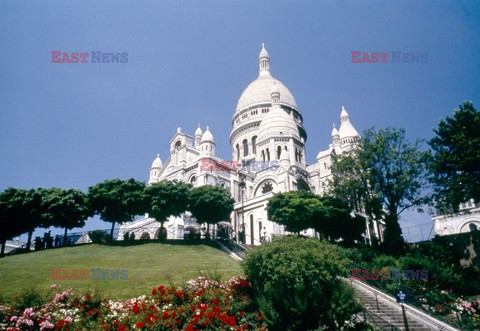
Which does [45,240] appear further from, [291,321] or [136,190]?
[291,321]

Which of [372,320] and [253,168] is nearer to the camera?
[372,320]

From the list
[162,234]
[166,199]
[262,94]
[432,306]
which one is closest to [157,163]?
[166,199]

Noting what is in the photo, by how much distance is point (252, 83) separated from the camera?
251 ft

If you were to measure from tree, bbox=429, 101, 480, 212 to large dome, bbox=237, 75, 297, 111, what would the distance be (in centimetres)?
4336

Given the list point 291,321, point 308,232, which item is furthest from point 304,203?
point 291,321

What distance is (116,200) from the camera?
3247cm

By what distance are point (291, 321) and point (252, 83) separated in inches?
2687

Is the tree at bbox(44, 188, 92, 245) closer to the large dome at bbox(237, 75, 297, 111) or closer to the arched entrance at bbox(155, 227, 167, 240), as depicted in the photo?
the arched entrance at bbox(155, 227, 167, 240)

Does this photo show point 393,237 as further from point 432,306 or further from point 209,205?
Answer: point 209,205

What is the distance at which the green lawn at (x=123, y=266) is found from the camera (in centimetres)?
1666

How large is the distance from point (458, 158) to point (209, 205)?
21.7 m

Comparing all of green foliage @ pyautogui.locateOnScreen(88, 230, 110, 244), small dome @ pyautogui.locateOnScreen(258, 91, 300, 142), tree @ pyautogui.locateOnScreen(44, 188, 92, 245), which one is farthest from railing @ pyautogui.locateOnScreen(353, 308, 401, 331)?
small dome @ pyautogui.locateOnScreen(258, 91, 300, 142)

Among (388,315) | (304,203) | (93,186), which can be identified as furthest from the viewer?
(93,186)

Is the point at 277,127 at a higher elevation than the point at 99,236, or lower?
higher
